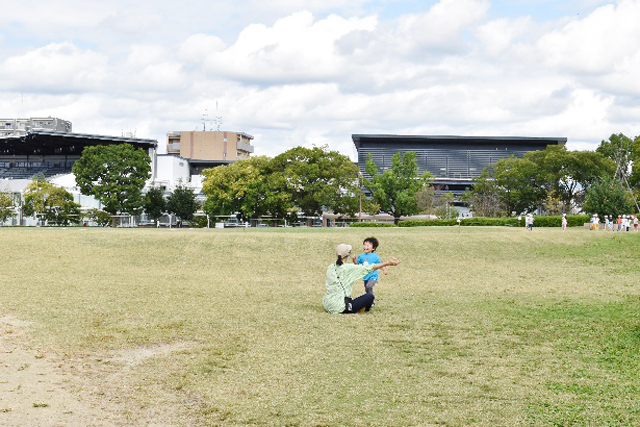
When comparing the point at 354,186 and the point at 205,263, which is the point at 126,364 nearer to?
the point at 205,263

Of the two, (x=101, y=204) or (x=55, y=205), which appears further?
(x=101, y=204)

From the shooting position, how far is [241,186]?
79062 millimetres

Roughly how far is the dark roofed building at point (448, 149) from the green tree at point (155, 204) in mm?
75184

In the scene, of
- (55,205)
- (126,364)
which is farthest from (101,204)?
(126,364)

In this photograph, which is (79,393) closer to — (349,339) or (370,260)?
(349,339)

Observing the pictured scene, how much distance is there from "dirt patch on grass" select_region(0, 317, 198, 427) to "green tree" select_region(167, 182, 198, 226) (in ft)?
273

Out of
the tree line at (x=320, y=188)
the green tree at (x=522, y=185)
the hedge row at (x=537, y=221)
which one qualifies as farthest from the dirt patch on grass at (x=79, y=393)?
the green tree at (x=522, y=185)

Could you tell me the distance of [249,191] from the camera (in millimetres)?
78375

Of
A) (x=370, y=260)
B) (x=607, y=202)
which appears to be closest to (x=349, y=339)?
(x=370, y=260)

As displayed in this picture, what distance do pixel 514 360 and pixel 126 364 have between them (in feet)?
20.1

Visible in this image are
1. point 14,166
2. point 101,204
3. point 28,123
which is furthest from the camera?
point 28,123

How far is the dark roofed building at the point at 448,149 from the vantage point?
162750mm

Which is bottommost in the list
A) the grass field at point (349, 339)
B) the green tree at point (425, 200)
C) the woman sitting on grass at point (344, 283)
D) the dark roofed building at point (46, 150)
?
the grass field at point (349, 339)

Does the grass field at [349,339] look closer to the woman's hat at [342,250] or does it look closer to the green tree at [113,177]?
the woman's hat at [342,250]
